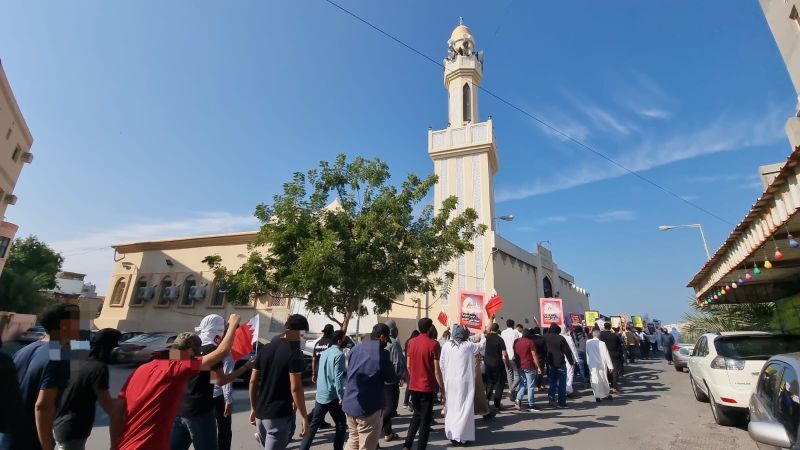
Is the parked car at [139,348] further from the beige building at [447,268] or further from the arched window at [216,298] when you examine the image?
the arched window at [216,298]

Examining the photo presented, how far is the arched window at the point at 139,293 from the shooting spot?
86.5 feet

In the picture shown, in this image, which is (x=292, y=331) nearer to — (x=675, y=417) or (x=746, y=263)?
(x=675, y=417)

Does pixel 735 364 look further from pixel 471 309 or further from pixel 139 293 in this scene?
pixel 139 293

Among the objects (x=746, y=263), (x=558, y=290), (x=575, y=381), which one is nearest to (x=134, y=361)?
(x=575, y=381)

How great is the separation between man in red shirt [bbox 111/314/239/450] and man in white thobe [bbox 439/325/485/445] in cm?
415

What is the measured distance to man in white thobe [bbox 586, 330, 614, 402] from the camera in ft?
30.0

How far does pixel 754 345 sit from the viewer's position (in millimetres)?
6562

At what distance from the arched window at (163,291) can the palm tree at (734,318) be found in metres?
28.7

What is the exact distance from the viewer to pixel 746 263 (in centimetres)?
879

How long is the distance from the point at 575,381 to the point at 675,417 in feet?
19.3

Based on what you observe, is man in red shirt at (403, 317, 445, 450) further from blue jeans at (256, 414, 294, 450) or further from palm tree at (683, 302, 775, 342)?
palm tree at (683, 302, 775, 342)

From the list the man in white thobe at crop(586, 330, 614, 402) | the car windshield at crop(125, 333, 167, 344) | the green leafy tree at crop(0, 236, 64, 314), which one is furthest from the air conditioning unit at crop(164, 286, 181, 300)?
the man in white thobe at crop(586, 330, 614, 402)

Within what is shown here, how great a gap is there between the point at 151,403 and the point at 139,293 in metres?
29.3

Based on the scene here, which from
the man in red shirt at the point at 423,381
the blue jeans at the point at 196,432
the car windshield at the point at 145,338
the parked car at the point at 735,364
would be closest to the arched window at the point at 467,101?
the parked car at the point at 735,364
